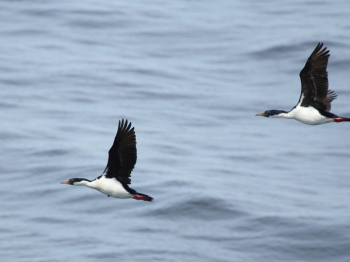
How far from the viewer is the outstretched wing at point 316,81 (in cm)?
1736

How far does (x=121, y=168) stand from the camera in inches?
647

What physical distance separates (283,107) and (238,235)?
28.0m

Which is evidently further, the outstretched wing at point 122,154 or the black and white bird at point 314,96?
the black and white bird at point 314,96

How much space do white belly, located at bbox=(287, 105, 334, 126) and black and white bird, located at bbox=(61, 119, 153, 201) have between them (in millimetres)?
4605

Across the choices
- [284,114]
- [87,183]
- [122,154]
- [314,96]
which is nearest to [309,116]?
[314,96]

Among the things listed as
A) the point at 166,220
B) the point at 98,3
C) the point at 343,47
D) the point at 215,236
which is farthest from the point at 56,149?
the point at 98,3

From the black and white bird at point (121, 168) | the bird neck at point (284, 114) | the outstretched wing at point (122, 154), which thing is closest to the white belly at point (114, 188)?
the black and white bird at point (121, 168)

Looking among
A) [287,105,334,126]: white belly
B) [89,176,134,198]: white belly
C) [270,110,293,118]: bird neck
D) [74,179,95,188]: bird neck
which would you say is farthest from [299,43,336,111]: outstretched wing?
[74,179,95,188]: bird neck

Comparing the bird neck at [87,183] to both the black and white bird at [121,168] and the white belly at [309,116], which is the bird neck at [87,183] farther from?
the white belly at [309,116]

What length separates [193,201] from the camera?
50.7 m

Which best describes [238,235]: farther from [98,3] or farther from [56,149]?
[98,3]

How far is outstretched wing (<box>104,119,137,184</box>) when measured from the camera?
16.0 m

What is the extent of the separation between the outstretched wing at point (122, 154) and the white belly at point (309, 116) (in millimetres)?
4605

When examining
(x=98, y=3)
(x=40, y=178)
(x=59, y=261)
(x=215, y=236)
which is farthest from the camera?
(x=98, y=3)
